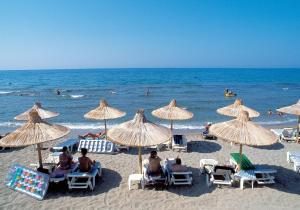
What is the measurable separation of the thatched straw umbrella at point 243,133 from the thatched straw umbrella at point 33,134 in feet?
14.3

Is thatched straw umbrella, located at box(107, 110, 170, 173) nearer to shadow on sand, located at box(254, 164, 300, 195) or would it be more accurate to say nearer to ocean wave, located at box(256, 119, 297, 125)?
shadow on sand, located at box(254, 164, 300, 195)

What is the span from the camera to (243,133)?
680 centimetres

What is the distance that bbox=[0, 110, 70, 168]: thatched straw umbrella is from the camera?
6.42 metres

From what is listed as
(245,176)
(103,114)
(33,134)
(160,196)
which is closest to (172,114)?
(103,114)

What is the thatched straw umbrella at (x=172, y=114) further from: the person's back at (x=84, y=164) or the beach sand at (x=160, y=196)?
the person's back at (x=84, y=164)

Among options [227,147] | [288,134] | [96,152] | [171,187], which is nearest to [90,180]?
[171,187]

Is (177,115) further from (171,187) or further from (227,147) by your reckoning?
(171,187)

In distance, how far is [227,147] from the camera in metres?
10.9

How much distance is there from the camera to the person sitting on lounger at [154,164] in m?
6.97

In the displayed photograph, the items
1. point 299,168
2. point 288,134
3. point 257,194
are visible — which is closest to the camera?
point 257,194

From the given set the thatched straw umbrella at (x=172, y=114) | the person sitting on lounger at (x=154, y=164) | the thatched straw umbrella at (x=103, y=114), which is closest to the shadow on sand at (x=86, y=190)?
the person sitting on lounger at (x=154, y=164)

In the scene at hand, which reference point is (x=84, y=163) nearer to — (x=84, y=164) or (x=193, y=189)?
(x=84, y=164)

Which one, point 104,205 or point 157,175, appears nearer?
point 104,205

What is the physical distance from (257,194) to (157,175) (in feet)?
8.74
